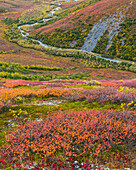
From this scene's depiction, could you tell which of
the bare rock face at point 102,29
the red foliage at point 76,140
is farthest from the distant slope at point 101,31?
the red foliage at point 76,140

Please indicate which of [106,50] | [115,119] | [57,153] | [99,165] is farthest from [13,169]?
[106,50]

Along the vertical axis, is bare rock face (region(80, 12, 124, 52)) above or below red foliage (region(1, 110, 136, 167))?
above

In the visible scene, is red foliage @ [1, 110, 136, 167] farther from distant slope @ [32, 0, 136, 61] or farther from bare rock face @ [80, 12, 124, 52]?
bare rock face @ [80, 12, 124, 52]

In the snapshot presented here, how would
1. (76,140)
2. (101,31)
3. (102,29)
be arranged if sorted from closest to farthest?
(76,140), (101,31), (102,29)

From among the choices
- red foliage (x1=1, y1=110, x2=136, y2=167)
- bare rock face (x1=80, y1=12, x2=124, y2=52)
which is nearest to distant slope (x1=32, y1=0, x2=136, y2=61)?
bare rock face (x1=80, y1=12, x2=124, y2=52)

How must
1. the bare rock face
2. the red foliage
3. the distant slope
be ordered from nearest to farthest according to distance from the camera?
the red foliage < the distant slope < the bare rock face

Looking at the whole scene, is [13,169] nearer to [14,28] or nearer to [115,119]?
[115,119]

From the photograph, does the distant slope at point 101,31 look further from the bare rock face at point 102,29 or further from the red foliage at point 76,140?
the red foliage at point 76,140

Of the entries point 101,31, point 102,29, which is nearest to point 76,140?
point 101,31

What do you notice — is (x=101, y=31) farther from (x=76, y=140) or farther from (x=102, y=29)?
(x=76, y=140)
